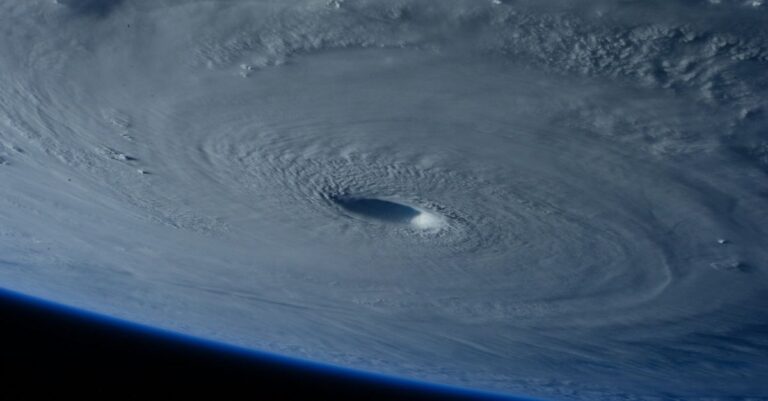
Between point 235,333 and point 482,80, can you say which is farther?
point 235,333

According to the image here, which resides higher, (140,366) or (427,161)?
(427,161)

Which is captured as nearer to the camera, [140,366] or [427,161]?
[427,161]

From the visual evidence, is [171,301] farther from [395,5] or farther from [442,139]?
[395,5]

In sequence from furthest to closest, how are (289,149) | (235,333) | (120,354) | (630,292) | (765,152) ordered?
(120,354)
(235,333)
(630,292)
(289,149)
(765,152)

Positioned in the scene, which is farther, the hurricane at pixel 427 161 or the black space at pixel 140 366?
the black space at pixel 140 366

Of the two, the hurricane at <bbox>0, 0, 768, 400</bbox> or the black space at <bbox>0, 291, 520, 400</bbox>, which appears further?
the black space at <bbox>0, 291, 520, 400</bbox>

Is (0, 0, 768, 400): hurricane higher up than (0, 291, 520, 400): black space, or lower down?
higher up

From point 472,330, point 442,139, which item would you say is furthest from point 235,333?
point 442,139

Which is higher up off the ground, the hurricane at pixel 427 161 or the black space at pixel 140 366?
the hurricane at pixel 427 161
